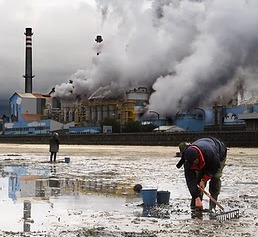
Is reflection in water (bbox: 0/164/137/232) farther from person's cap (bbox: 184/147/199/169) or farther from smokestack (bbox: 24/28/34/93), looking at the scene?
smokestack (bbox: 24/28/34/93)

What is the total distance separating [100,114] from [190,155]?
108478 millimetres

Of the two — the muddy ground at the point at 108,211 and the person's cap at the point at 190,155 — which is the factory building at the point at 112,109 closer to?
the muddy ground at the point at 108,211

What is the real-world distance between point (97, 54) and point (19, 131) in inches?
1102

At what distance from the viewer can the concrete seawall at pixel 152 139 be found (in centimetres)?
5959

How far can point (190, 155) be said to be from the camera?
29.2 ft

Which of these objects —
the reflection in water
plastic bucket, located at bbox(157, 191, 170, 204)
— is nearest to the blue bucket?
plastic bucket, located at bbox(157, 191, 170, 204)

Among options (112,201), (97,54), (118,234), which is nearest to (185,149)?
(118,234)

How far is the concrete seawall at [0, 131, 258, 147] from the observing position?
59.6 metres

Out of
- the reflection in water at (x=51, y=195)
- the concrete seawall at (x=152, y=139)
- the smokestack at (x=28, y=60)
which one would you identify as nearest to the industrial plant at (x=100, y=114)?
the smokestack at (x=28, y=60)

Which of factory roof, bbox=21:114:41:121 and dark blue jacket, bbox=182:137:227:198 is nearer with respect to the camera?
dark blue jacket, bbox=182:137:227:198

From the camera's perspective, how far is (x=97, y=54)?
12650 cm

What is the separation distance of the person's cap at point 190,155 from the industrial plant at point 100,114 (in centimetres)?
6353

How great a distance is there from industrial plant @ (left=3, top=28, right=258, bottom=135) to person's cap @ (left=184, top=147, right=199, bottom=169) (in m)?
63.5

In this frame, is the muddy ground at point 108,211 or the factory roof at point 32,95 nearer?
the muddy ground at point 108,211
